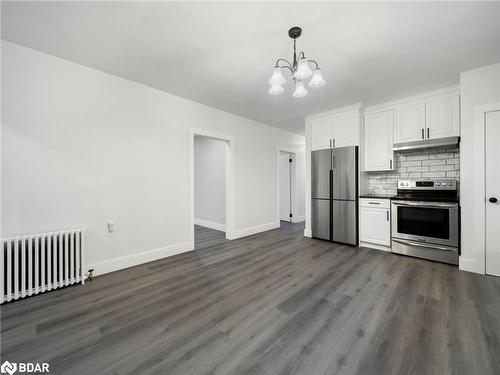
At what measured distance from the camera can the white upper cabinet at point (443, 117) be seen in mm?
3086

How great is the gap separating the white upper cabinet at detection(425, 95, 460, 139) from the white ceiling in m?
0.33

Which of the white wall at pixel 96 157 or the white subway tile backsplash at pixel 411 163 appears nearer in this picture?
the white wall at pixel 96 157

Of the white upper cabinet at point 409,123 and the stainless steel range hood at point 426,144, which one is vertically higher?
the white upper cabinet at point 409,123

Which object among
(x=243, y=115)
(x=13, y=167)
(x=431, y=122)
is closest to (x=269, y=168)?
(x=243, y=115)

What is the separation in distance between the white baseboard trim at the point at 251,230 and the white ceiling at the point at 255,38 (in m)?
2.78

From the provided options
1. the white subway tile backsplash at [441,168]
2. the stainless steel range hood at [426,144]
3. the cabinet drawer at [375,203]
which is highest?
the stainless steel range hood at [426,144]

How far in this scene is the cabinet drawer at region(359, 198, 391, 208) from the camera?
11.5 ft

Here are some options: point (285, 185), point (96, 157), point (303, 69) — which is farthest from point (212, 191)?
point (303, 69)

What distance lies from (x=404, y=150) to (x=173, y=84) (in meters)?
3.95

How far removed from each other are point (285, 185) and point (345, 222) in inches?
Result: 104

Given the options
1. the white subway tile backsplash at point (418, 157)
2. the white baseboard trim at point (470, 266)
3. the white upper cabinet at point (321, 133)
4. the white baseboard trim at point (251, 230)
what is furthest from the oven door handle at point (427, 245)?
the white baseboard trim at point (251, 230)

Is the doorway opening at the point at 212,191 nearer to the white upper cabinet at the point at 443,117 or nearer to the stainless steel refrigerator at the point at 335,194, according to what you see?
the stainless steel refrigerator at the point at 335,194

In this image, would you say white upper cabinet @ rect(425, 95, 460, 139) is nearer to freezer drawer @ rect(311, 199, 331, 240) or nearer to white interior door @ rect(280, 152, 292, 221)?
freezer drawer @ rect(311, 199, 331, 240)

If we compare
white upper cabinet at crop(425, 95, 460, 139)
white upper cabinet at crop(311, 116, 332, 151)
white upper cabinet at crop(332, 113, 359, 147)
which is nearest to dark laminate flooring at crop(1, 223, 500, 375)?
white upper cabinet at crop(425, 95, 460, 139)
